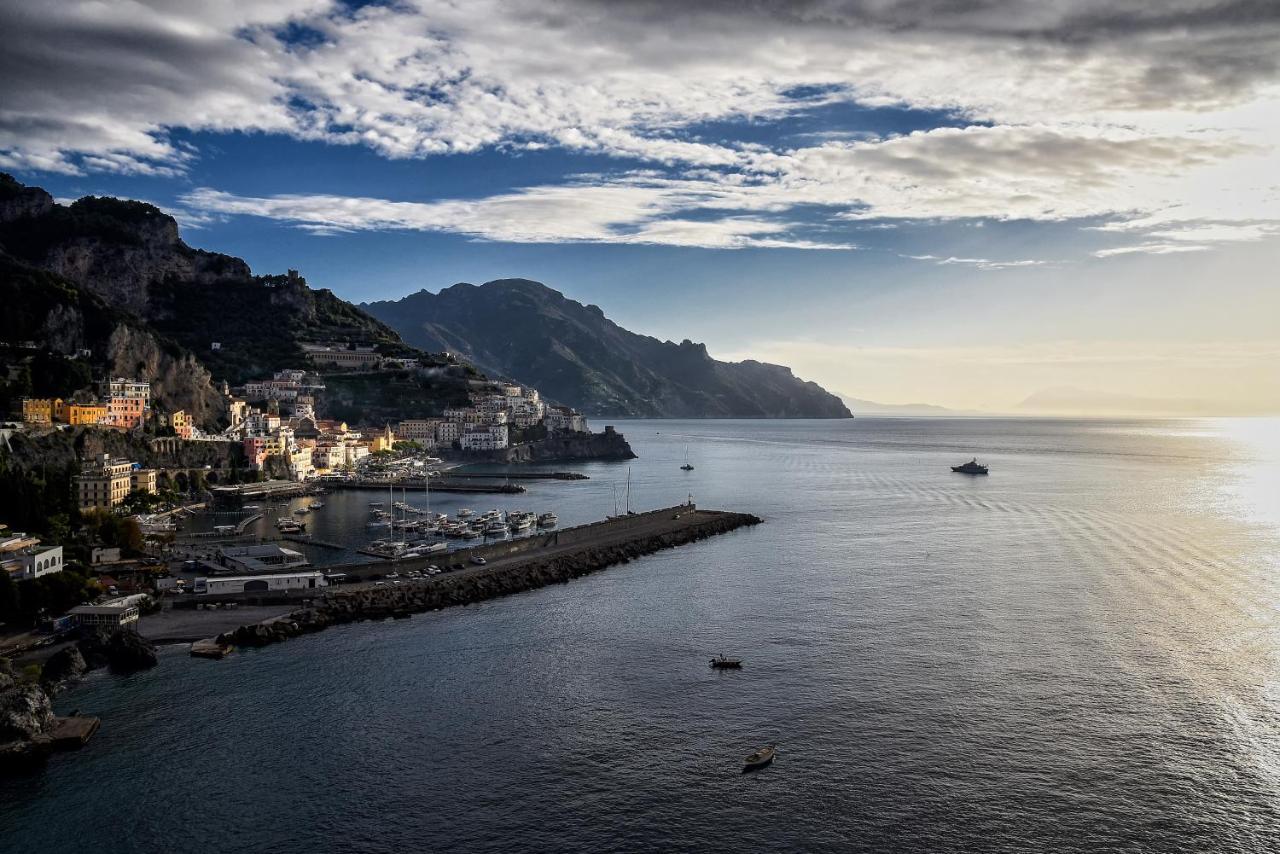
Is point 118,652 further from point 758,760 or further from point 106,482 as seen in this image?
point 106,482

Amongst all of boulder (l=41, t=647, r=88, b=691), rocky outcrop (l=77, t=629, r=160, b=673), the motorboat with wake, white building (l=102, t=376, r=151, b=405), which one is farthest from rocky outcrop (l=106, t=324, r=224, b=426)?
the motorboat with wake

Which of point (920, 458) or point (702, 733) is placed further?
point (920, 458)

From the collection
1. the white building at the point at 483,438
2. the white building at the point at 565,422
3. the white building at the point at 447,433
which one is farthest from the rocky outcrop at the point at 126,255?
the white building at the point at 565,422

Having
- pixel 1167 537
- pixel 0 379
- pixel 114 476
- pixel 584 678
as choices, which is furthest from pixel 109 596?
pixel 1167 537

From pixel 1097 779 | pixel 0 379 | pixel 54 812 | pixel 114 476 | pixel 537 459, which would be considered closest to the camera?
pixel 54 812

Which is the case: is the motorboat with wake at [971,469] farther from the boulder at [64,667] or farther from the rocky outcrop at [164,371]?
the boulder at [64,667]

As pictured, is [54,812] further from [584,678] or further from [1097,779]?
[1097,779]

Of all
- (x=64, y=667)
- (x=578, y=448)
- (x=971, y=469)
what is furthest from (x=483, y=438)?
(x=64, y=667)
